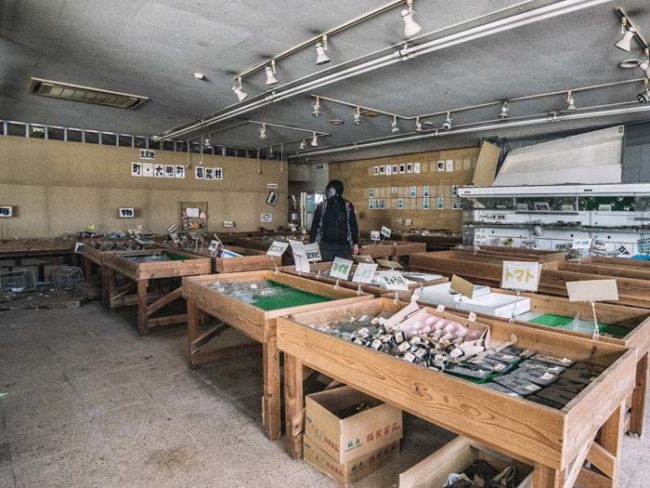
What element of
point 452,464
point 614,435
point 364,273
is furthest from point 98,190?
point 614,435

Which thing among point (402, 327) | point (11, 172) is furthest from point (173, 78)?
point (11, 172)

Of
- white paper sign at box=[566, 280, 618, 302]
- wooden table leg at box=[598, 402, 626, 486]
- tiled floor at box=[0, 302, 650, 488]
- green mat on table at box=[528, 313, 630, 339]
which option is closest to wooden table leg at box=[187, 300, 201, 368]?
tiled floor at box=[0, 302, 650, 488]

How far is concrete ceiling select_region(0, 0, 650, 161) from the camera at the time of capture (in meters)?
3.25

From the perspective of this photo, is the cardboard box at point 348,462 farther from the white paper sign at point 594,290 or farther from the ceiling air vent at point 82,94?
the ceiling air vent at point 82,94

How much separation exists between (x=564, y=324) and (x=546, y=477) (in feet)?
4.28

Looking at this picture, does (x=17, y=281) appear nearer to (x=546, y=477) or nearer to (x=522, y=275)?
(x=522, y=275)

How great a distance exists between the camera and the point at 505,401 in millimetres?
1448

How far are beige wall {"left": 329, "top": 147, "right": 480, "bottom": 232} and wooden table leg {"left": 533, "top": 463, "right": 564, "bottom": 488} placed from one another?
7440 millimetres

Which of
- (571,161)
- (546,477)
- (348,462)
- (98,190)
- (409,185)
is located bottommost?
(348,462)

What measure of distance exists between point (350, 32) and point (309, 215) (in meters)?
8.78

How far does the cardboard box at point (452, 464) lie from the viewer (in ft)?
6.09

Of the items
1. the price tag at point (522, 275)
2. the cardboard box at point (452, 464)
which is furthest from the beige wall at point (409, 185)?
the cardboard box at point (452, 464)

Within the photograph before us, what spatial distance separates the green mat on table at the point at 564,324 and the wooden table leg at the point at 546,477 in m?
1.10

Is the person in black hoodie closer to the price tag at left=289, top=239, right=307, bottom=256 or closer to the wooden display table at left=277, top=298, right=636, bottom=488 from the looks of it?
the price tag at left=289, top=239, right=307, bottom=256
